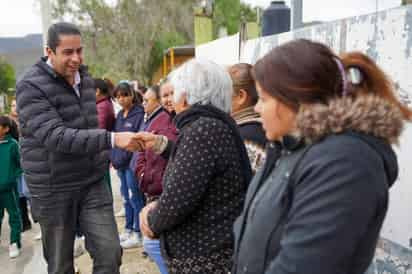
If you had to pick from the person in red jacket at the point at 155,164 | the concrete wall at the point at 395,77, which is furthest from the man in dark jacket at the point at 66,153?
the concrete wall at the point at 395,77

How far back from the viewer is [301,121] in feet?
3.71

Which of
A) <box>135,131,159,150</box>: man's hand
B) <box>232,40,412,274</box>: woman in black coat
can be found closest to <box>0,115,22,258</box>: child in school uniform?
<box>135,131,159,150</box>: man's hand

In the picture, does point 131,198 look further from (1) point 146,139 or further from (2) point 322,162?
(2) point 322,162

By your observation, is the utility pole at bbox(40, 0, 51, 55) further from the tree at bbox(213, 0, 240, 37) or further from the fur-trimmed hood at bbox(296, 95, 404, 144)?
the tree at bbox(213, 0, 240, 37)

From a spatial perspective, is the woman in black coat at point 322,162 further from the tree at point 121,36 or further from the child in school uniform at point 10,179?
the tree at point 121,36

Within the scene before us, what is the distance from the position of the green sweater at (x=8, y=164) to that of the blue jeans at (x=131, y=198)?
126cm

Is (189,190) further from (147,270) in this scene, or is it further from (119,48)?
(119,48)

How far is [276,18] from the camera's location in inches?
167

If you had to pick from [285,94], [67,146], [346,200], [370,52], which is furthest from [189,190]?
[370,52]

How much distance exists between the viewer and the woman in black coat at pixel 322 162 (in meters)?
1.01

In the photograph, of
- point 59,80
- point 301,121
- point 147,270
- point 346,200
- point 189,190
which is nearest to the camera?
point 346,200

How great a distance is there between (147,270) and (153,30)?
909 inches

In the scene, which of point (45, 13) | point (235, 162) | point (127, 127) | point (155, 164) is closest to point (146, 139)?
point (155, 164)

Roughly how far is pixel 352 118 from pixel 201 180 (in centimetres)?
77
